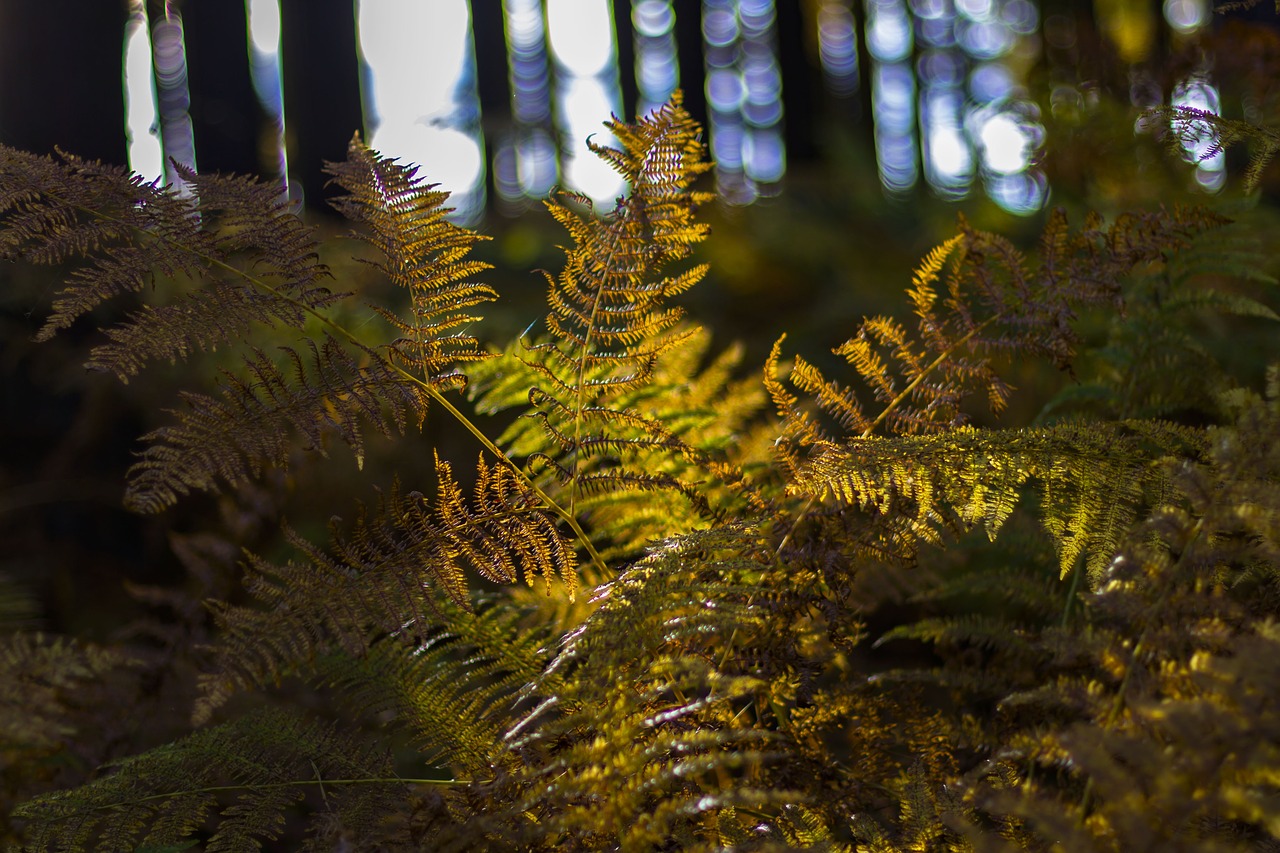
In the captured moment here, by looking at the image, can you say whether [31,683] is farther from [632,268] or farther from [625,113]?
[625,113]

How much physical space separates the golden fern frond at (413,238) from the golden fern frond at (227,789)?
Result: 1.35ft

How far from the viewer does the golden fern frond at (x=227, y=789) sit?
90 cm

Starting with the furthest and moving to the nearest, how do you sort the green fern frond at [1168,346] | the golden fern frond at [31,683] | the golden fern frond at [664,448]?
the green fern frond at [1168,346], the golden fern frond at [664,448], the golden fern frond at [31,683]

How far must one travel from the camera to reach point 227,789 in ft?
3.14

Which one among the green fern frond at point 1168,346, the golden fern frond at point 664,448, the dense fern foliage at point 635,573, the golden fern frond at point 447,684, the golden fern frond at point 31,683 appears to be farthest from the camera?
the green fern frond at point 1168,346

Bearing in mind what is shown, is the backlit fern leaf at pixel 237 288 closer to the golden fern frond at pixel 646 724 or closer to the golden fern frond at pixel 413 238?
the golden fern frond at pixel 413 238

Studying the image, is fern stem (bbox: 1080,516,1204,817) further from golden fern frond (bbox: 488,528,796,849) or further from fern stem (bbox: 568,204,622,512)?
fern stem (bbox: 568,204,622,512)

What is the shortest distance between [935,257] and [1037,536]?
50 cm

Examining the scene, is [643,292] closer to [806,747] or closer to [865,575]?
[806,747]

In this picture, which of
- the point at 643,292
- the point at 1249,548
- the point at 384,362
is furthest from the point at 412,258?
the point at 1249,548

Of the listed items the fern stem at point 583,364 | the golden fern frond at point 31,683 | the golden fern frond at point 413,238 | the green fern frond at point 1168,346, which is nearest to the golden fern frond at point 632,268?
the fern stem at point 583,364

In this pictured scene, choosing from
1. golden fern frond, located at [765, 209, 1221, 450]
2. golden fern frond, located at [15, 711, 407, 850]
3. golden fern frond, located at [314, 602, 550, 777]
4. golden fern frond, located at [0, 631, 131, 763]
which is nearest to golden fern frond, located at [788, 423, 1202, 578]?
golden fern frond, located at [765, 209, 1221, 450]

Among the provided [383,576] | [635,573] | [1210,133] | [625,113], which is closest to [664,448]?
[635,573]

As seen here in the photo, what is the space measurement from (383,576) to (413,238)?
1.20 feet
